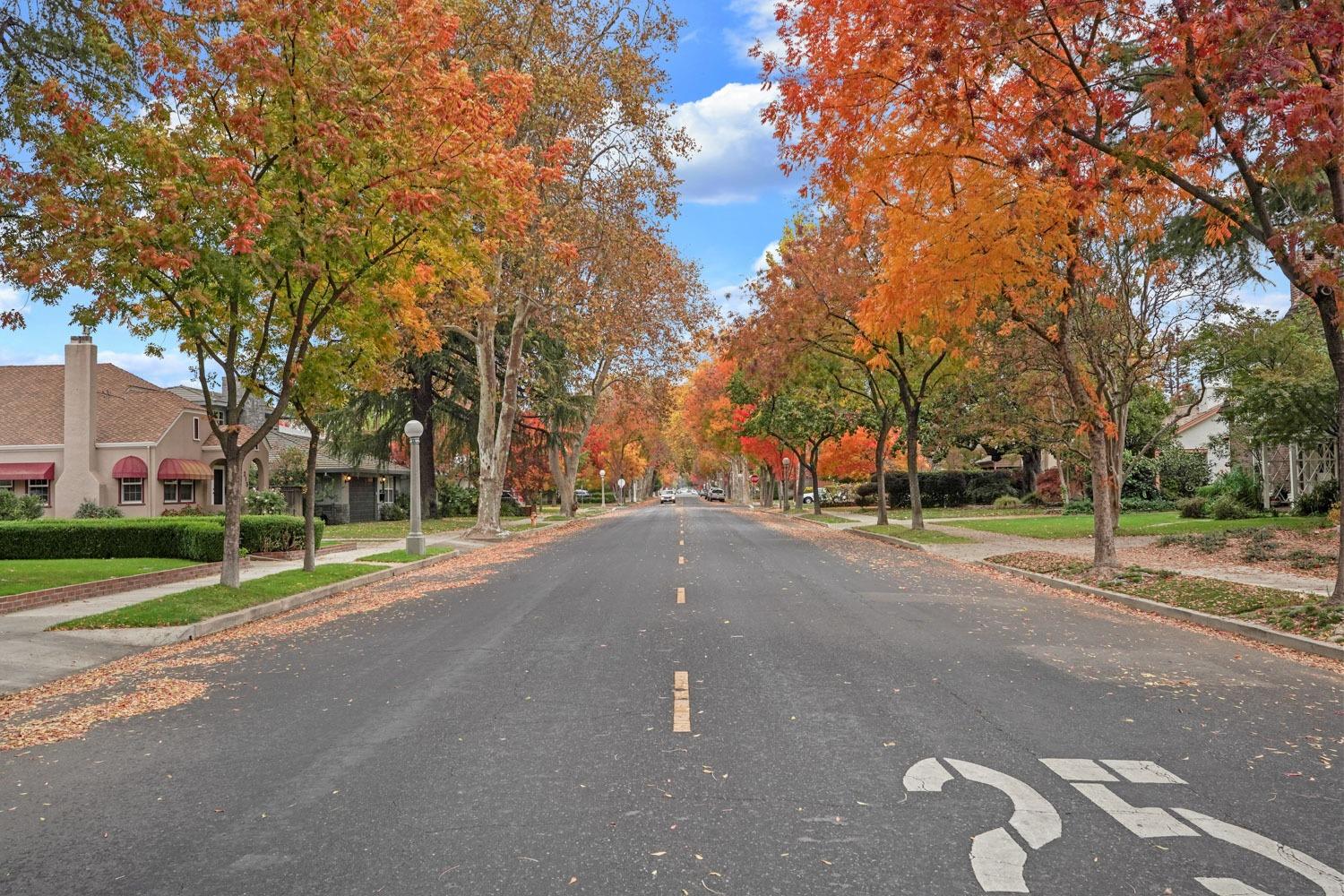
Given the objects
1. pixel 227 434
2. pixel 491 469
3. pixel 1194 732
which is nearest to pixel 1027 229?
pixel 1194 732

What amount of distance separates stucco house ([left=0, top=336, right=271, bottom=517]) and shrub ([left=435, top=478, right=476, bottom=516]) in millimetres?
13951

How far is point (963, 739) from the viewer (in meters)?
5.83

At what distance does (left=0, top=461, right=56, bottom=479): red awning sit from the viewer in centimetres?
3303

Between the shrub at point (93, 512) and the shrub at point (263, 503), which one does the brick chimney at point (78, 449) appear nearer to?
the shrub at point (93, 512)

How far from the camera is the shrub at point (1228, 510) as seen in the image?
86.1ft

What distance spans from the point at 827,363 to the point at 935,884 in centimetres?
2910

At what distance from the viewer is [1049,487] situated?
45.6 meters

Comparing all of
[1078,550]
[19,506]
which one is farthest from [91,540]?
[1078,550]

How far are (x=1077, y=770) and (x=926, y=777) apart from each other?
92 centimetres

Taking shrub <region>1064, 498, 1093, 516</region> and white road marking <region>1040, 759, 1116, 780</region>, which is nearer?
white road marking <region>1040, 759, 1116, 780</region>

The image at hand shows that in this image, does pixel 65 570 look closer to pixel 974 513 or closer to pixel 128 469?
pixel 128 469

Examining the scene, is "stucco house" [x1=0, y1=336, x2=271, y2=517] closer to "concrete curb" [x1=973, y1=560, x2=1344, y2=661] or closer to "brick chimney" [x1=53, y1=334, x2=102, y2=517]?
"brick chimney" [x1=53, y1=334, x2=102, y2=517]

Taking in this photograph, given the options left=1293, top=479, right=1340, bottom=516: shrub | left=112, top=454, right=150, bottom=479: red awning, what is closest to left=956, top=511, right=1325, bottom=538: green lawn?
left=1293, top=479, right=1340, bottom=516: shrub

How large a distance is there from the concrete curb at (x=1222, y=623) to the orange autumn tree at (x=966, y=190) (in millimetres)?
1704
